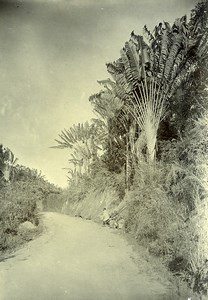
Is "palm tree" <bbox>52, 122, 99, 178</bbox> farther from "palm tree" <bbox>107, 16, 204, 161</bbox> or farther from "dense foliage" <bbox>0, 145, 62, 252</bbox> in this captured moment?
"palm tree" <bbox>107, 16, 204, 161</bbox>

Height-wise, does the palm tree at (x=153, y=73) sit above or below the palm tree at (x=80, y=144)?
above

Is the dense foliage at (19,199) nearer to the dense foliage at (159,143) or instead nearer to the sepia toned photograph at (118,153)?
the sepia toned photograph at (118,153)

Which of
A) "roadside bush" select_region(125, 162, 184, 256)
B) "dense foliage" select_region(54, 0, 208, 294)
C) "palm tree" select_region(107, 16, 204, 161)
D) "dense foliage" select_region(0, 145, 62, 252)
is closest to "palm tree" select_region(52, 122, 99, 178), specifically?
"dense foliage" select_region(54, 0, 208, 294)

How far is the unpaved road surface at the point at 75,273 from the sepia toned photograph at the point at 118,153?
0.01 meters

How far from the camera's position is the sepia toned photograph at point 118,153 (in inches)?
162

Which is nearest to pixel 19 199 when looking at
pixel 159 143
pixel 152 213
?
pixel 152 213

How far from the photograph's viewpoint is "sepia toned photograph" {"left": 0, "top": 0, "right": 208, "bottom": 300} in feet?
13.5

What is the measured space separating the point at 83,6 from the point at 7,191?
8.50 feet

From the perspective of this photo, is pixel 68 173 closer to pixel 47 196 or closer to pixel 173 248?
pixel 47 196

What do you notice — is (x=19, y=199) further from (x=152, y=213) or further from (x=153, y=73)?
(x=153, y=73)

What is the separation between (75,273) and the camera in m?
4.16

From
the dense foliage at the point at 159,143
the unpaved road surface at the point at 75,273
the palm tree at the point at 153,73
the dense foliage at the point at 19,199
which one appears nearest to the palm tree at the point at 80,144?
the dense foliage at the point at 159,143

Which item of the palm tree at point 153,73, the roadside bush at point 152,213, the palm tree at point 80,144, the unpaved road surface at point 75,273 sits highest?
the palm tree at point 153,73

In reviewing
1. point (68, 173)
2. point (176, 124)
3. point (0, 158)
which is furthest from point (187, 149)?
point (0, 158)
